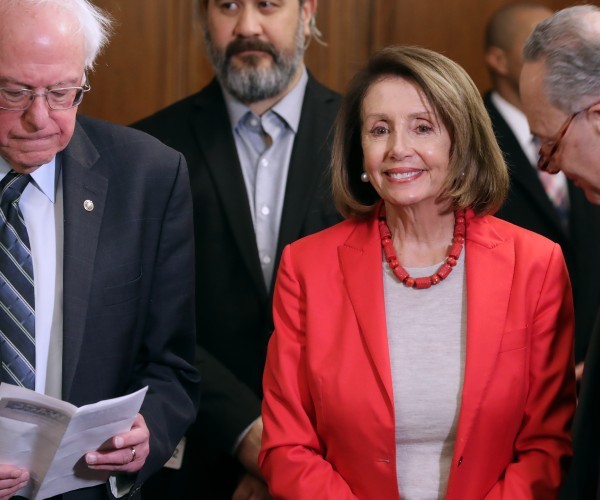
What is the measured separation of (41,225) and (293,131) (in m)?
1.10

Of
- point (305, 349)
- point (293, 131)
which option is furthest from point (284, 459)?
point (293, 131)

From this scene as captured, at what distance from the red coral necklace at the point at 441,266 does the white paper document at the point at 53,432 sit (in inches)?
26.0

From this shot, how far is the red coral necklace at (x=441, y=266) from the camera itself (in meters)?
2.57

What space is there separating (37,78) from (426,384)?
107cm

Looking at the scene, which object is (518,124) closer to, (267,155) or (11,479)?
(267,155)

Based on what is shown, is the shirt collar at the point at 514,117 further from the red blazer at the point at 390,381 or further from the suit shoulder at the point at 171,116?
the red blazer at the point at 390,381

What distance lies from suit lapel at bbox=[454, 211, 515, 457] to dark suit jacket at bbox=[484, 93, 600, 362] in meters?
1.13

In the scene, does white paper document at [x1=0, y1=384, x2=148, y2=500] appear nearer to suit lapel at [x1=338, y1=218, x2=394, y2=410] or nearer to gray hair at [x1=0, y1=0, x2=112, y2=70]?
suit lapel at [x1=338, y1=218, x2=394, y2=410]

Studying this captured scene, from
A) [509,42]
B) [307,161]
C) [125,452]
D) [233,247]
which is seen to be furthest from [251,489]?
[509,42]

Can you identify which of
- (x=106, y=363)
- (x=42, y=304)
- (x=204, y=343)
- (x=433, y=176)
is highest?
(x=433, y=176)

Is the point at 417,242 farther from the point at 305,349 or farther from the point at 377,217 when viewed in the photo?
the point at 305,349

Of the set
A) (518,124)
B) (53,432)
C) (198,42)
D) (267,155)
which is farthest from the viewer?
(198,42)

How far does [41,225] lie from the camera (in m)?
2.52

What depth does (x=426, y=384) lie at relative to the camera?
249 centimetres
